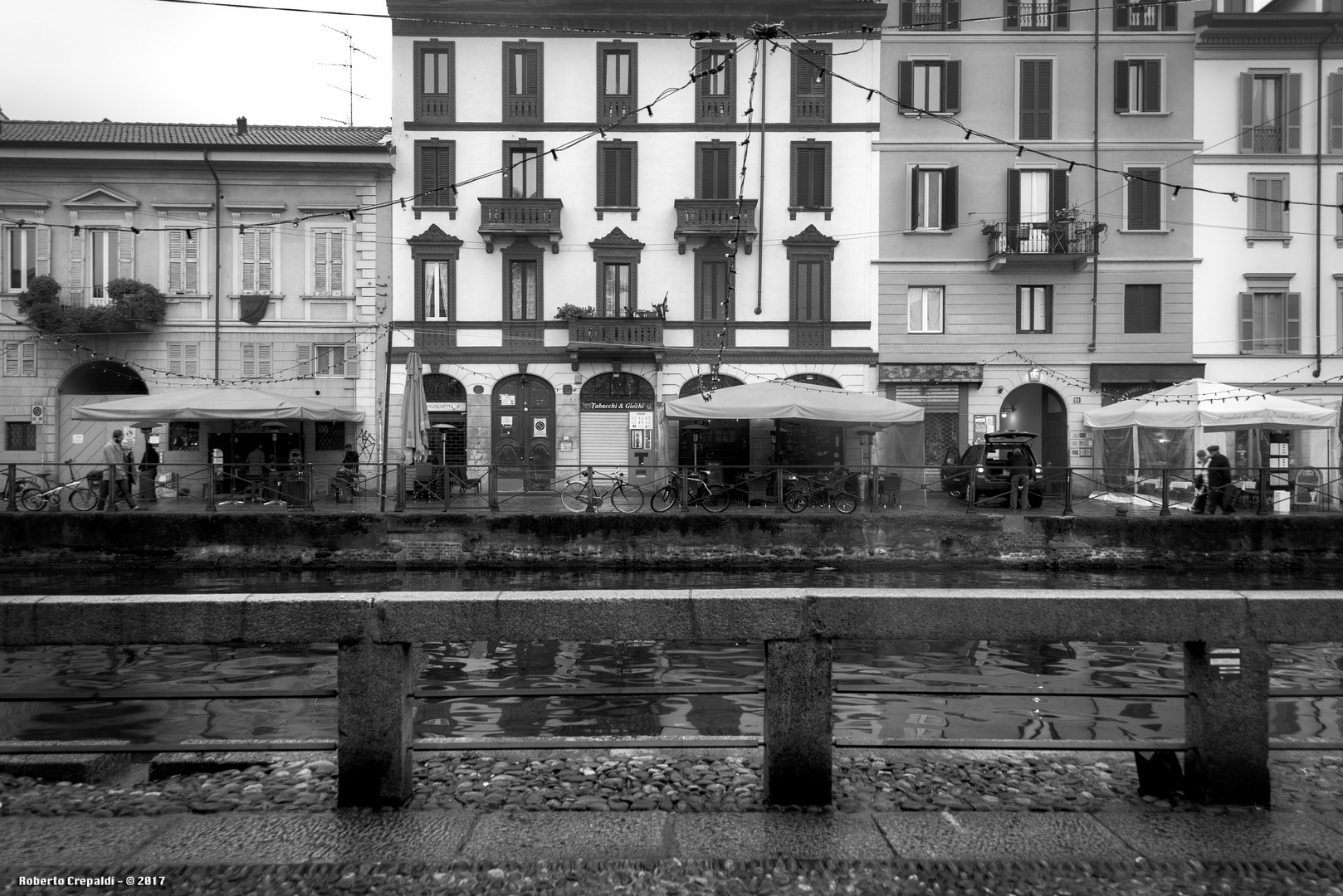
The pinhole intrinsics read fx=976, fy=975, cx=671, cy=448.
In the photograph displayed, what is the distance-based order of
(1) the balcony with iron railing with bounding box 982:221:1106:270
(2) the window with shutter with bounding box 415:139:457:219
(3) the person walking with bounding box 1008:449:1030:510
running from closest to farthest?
(3) the person walking with bounding box 1008:449:1030:510
(1) the balcony with iron railing with bounding box 982:221:1106:270
(2) the window with shutter with bounding box 415:139:457:219

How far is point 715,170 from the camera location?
90.2ft

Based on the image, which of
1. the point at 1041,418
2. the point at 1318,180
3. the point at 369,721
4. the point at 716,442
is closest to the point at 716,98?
the point at 716,442

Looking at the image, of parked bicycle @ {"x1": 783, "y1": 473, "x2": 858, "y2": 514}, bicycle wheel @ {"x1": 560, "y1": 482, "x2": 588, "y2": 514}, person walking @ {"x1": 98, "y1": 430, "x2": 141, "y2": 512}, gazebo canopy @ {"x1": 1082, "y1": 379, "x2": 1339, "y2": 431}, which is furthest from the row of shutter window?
gazebo canopy @ {"x1": 1082, "y1": 379, "x2": 1339, "y2": 431}

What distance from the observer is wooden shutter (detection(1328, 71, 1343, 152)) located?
1057 inches

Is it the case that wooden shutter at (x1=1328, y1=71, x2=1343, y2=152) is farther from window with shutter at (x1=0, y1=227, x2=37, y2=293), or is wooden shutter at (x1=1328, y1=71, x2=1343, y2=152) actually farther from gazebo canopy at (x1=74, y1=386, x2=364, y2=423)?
window with shutter at (x1=0, y1=227, x2=37, y2=293)

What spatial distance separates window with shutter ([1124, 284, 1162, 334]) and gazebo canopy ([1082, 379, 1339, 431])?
7.52m

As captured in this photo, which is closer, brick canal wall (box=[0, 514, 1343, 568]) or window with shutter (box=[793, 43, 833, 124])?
brick canal wall (box=[0, 514, 1343, 568])

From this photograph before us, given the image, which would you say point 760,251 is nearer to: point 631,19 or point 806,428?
point 806,428

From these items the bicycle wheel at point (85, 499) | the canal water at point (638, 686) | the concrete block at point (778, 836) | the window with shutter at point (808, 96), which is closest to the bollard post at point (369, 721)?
the canal water at point (638, 686)

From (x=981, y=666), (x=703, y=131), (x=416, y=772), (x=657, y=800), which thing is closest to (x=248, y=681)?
(x=416, y=772)

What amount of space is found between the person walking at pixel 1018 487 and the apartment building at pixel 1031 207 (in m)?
7.17

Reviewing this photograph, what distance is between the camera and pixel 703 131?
2741cm

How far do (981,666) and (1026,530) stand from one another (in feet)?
29.1

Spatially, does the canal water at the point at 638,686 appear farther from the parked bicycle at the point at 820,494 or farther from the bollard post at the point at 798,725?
the parked bicycle at the point at 820,494
